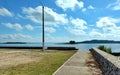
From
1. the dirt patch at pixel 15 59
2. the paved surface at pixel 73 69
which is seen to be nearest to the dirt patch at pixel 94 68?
the paved surface at pixel 73 69

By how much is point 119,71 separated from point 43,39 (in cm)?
3220

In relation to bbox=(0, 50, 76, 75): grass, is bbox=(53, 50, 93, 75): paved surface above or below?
above

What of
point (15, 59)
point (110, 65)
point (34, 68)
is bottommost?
point (34, 68)

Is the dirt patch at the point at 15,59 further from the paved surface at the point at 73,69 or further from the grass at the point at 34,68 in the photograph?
the paved surface at the point at 73,69

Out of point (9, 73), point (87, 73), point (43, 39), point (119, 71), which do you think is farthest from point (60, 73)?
point (43, 39)

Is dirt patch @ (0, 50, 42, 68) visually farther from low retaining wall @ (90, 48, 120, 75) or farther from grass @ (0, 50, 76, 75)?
low retaining wall @ (90, 48, 120, 75)

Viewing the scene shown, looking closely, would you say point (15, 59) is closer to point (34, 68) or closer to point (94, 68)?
point (34, 68)

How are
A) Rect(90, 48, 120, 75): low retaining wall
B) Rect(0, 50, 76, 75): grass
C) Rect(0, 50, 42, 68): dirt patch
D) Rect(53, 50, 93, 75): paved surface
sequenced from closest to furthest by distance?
Rect(90, 48, 120, 75): low retaining wall < Rect(53, 50, 93, 75): paved surface < Rect(0, 50, 76, 75): grass < Rect(0, 50, 42, 68): dirt patch

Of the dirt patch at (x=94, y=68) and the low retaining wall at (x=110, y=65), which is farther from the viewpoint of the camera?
the dirt patch at (x=94, y=68)

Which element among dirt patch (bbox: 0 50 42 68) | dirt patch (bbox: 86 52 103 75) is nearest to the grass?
dirt patch (bbox: 0 50 42 68)

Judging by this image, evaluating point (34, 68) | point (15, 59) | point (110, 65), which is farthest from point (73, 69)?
point (15, 59)

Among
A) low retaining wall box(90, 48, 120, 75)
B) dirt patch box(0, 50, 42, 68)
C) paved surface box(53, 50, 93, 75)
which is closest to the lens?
low retaining wall box(90, 48, 120, 75)

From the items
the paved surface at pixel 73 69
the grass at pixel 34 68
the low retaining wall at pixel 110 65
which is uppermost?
the low retaining wall at pixel 110 65

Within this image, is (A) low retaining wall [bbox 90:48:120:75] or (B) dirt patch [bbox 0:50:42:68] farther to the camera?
(B) dirt patch [bbox 0:50:42:68]
